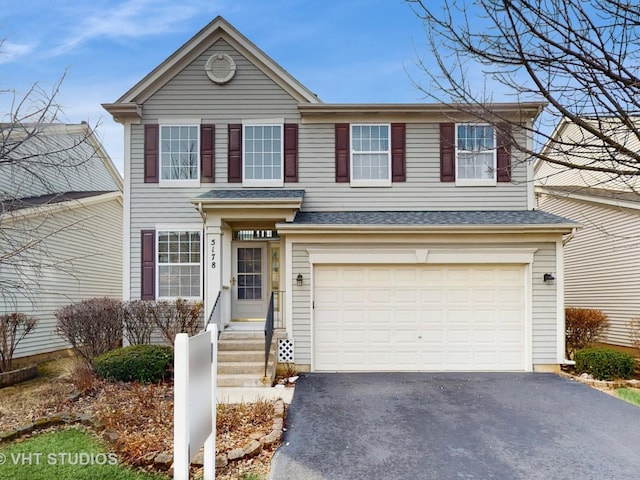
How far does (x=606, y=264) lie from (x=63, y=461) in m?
13.2

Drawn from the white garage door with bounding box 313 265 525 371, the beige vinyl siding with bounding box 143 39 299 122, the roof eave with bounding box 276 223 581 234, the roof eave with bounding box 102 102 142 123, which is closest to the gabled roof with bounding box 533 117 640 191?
the roof eave with bounding box 276 223 581 234

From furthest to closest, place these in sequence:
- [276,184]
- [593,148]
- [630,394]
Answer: [276,184] < [630,394] < [593,148]

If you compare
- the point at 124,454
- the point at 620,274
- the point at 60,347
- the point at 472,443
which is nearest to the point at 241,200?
the point at 124,454

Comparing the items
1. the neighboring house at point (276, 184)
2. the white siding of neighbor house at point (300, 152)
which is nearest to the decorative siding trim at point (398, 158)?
the neighboring house at point (276, 184)

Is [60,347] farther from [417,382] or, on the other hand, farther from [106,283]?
[417,382]

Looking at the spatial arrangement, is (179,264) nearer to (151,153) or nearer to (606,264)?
(151,153)

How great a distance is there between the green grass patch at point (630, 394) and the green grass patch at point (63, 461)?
747cm

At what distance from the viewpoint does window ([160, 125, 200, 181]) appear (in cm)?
1097

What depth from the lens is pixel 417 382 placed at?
28.3 feet

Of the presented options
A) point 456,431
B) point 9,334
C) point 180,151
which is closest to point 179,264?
point 180,151

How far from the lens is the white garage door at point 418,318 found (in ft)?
31.5

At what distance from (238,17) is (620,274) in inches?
467

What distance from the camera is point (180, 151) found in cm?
1102

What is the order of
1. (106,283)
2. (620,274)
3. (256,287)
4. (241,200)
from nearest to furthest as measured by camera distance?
(241,200) < (256,287) < (620,274) < (106,283)
